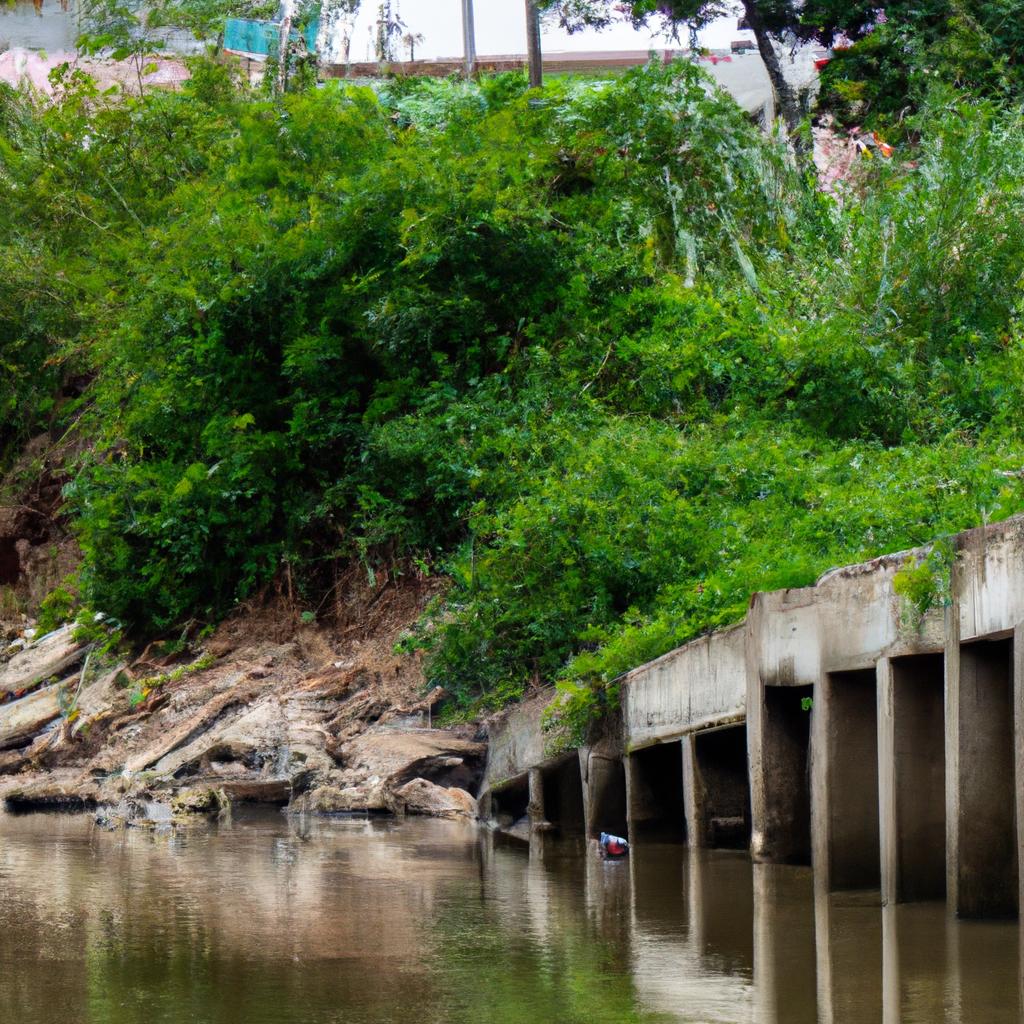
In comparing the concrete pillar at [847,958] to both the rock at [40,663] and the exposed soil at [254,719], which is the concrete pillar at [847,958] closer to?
the exposed soil at [254,719]

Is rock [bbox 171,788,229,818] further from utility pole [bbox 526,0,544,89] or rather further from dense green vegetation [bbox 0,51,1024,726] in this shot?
utility pole [bbox 526,0,544,89]

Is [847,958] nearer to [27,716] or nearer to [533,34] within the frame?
[27,716]

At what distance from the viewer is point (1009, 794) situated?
9.01m

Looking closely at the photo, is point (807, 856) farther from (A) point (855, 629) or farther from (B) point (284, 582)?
(B) point (284, 582)

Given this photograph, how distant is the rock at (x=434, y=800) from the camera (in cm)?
1744

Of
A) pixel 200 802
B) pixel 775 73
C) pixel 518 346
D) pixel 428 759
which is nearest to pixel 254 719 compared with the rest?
pixel 200 802

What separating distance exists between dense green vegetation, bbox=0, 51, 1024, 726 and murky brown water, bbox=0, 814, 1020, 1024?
16.4ft

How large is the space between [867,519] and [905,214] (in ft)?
30.3

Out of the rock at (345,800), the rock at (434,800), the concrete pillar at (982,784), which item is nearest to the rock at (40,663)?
the rock at (345,800)

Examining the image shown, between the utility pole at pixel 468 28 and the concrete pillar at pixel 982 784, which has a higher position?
the utility pole at pixel 468 28

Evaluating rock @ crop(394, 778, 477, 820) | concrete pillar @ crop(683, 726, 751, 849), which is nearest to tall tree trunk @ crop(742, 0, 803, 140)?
rock @ crop(394, 778, 477, 820)

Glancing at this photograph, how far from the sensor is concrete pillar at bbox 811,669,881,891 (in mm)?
10703

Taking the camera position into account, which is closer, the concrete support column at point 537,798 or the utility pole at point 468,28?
the concrete support column at point 537,798

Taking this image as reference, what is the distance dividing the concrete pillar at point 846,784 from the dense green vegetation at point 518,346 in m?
5.50
